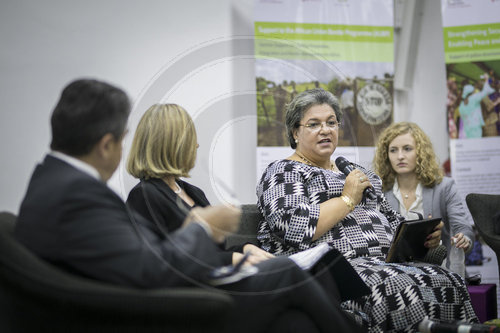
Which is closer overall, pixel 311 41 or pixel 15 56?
pixel 15 56

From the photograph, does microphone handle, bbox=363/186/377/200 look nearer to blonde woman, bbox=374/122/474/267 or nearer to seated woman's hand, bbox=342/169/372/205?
Answer: seated woman's hand, bbox=342/169/372/205

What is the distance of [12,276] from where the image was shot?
3.42 feet

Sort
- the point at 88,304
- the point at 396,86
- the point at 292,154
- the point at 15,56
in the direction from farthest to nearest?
the point at 396,86
the point at 15,56
the point at 292,154
the point at 88,304

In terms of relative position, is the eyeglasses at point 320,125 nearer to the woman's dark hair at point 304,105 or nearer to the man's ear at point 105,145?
the woman's dark hair at point 304,105

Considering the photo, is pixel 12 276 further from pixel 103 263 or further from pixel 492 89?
pixel 492 89

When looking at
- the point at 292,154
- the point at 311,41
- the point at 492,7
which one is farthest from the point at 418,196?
the point at 492,7

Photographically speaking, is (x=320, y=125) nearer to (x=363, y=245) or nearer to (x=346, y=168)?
(x=346, y=168)

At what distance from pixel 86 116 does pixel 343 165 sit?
123 cm

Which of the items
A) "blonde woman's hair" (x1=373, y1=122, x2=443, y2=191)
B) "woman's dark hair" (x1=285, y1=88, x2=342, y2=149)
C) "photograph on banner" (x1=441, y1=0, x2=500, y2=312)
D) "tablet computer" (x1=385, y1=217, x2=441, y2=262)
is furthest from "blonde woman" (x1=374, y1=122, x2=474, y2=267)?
"woman's dark hair" (x1=285, y1=88, x2=342, y2=149)

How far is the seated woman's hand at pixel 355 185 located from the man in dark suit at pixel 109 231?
0.71 meters

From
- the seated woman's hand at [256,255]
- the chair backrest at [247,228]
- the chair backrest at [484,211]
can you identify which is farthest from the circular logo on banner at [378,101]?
the seated woman's hand at [256,255]

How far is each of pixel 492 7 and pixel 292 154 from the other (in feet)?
8.47

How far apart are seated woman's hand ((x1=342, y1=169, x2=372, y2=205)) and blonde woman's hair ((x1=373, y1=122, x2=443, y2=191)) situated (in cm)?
115

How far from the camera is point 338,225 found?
2.07 meters
